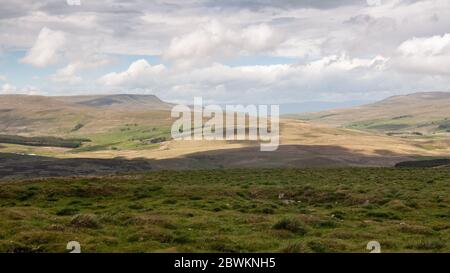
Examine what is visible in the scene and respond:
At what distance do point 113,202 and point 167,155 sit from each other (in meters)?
159

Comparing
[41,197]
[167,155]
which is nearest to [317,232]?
[41,197]

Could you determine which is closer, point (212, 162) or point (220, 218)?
point (220, 218)

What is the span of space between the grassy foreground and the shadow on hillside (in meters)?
104

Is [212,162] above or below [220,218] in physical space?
below

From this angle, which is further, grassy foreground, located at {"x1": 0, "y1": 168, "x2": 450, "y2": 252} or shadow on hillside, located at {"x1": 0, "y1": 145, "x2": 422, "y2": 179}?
shadow on hillside, located at {"x1": 0, "y1": 145, "x2": 422, "y2": 179}

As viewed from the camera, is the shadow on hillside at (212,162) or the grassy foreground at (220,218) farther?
the shadow on hillside at (212,162)

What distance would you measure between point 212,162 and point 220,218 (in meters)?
146

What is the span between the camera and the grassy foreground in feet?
68.6

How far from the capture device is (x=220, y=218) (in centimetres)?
2981

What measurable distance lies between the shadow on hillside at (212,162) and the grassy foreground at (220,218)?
104 m

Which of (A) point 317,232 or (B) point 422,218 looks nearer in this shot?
(A) point 317,232

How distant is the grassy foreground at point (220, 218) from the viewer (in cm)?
2092

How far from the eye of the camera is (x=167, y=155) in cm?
19625
